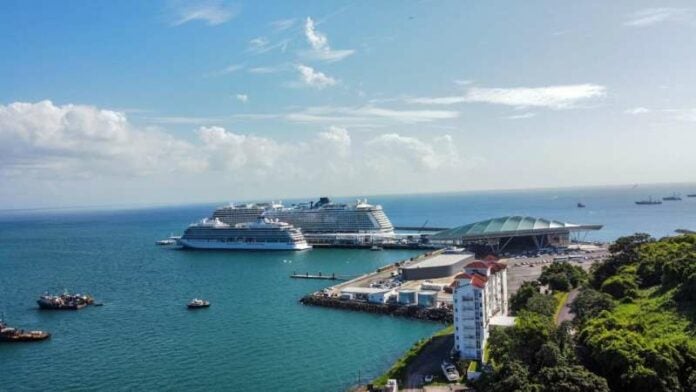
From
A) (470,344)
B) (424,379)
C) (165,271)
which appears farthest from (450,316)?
(165,271)

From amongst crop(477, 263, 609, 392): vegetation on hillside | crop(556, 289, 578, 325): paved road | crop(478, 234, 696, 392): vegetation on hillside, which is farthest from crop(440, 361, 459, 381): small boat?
crop(556, 289, 578, 325): paved road

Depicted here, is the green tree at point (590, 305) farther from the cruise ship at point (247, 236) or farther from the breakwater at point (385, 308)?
the cruise ship at point (247, 236)

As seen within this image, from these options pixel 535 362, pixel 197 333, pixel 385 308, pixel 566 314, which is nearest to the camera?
pixel 535 362

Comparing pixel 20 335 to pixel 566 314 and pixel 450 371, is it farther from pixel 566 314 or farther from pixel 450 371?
pixel 566 314

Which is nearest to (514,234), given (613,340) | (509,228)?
(509,228)

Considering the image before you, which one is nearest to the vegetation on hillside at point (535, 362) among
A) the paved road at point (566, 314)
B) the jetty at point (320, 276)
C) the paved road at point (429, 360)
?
the paved road at point (429, 360)

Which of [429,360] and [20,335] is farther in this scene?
[20,335]

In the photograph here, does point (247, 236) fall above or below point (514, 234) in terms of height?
below

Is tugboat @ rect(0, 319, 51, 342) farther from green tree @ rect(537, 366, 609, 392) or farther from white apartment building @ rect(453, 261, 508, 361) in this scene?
green tree @ rect(537, 366, 609, 392)
